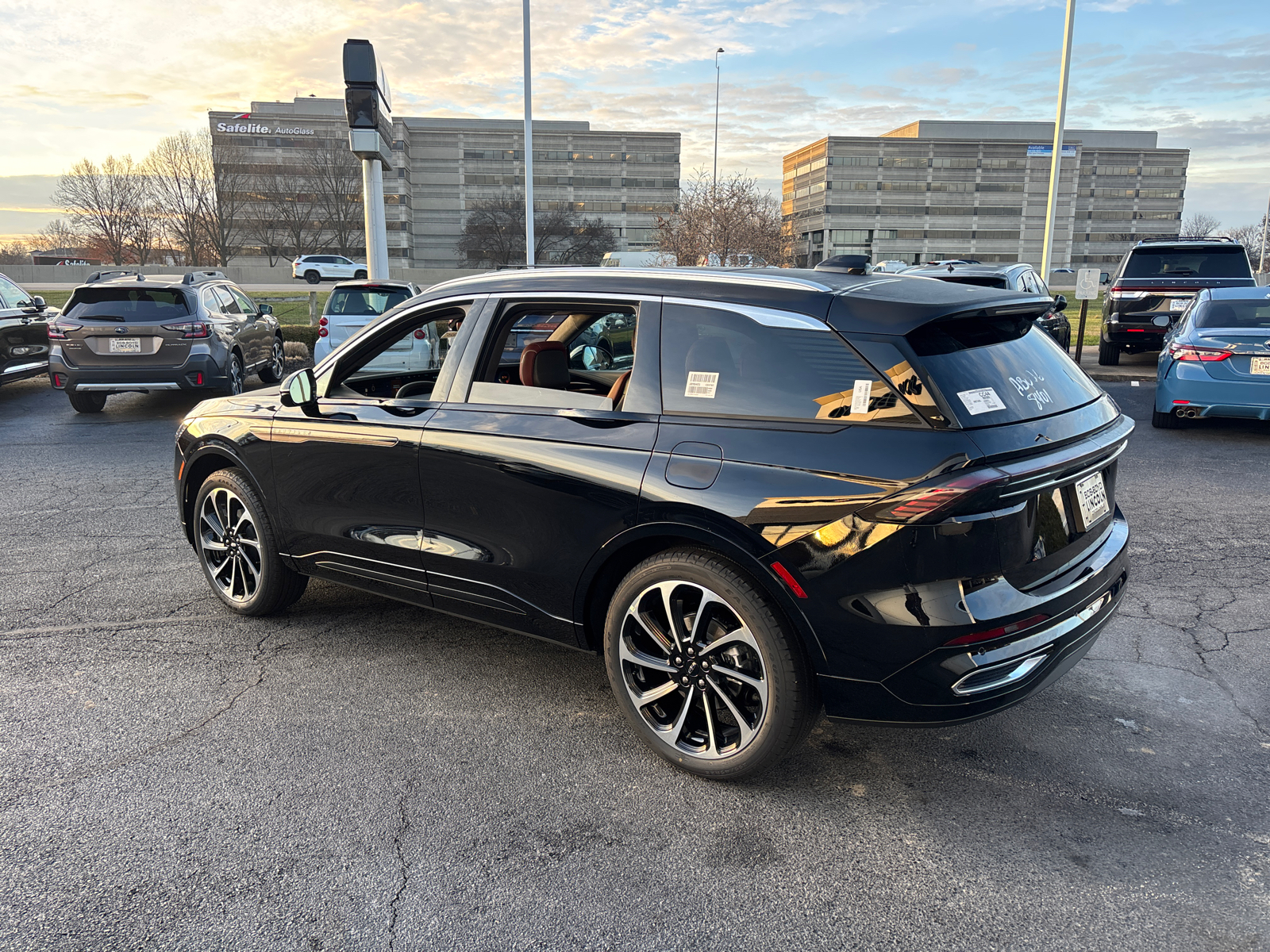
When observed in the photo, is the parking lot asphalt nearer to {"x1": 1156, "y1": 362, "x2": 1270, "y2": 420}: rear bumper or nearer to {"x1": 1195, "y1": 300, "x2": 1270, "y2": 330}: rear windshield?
{"x1": 1156, "y1": 362, "x2": 1270, "y2": 420}: rear bumper

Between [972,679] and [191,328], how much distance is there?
10.8m

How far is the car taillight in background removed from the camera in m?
10.7

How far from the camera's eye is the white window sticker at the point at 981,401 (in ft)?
8.95

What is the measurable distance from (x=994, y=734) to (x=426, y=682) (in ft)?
7.94

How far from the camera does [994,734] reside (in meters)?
3.48

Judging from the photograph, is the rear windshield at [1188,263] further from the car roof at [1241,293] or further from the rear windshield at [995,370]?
the rear windshield at [995,370]

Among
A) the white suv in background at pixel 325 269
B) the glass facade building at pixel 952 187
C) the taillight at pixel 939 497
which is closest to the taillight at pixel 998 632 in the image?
the taillight at pixel 939 497

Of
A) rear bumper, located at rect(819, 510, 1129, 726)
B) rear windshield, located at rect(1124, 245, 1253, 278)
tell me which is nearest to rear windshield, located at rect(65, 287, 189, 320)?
rear bumper, located at rect(819, 510, 1129, 726)

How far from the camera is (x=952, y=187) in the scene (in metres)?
111

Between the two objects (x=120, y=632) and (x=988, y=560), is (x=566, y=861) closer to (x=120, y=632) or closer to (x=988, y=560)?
(x=988, y=560)

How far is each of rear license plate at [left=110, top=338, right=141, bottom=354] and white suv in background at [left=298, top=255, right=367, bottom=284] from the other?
45550mm

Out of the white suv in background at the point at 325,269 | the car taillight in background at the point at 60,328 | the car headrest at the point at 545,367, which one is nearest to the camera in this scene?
the car headrest at the point at 545,367

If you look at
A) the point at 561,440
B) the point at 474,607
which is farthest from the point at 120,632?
the point at 561,440

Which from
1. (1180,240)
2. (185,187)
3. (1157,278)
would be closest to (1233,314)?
(1157,278)
